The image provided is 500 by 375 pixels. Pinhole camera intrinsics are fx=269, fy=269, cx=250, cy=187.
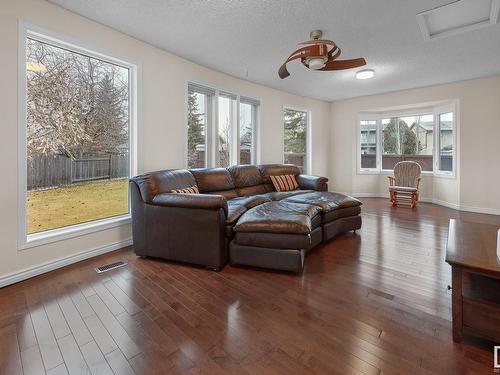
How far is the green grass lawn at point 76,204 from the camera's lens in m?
2.68

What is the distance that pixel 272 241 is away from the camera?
8.40ft

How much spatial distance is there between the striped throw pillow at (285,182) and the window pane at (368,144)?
3175mm

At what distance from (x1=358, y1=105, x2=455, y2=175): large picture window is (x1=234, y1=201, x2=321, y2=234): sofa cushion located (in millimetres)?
4820

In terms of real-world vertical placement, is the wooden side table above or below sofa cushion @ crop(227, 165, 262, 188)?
below

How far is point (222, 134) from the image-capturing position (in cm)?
482

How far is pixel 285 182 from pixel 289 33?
2408 millimetres

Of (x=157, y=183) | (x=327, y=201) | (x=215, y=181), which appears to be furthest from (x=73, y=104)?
(x=327, y=201)

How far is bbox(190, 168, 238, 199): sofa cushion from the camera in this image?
12.3ft

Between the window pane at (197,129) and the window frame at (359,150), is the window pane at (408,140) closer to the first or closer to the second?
the window frame at (359,150)

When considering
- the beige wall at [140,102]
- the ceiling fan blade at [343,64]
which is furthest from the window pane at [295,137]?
the ceiling fan blade at [343,64]

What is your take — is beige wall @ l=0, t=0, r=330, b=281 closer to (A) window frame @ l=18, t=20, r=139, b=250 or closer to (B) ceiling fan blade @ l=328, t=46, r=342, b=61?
(A) window frame @ l=18, t=20, r=139, b=250

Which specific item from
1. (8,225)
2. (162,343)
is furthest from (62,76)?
(162,343)

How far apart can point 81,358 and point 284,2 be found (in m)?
3.19

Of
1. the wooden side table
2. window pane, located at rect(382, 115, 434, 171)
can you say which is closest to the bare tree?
the wooden side table
